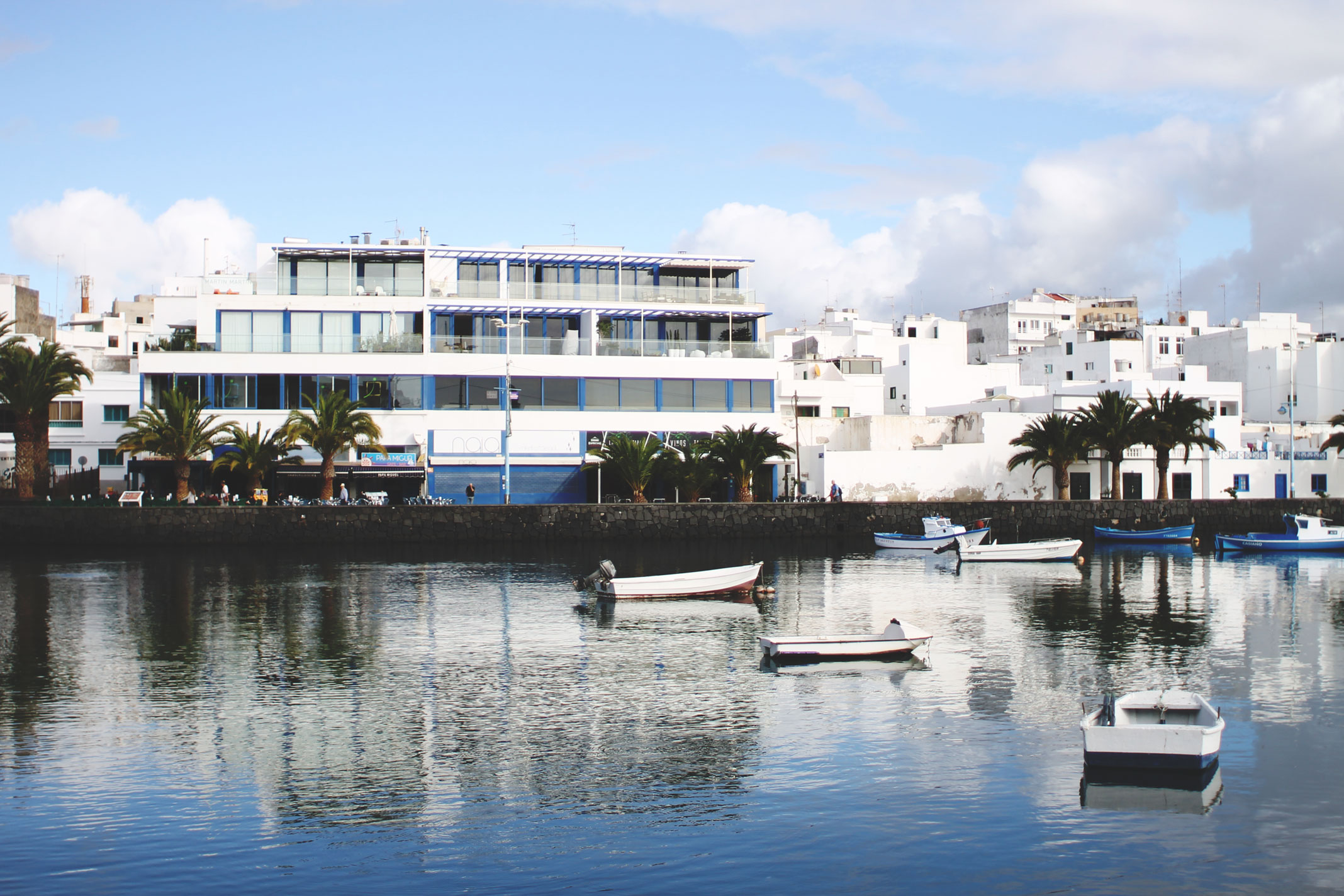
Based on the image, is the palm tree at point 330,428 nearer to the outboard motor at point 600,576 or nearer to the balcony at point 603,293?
the balcony at point 603,293

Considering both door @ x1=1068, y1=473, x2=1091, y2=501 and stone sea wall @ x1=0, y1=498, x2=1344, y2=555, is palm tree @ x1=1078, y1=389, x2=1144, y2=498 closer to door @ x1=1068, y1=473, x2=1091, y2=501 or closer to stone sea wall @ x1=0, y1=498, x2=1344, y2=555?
door @ x1=1068, y1=473, x2=1091, y2=501

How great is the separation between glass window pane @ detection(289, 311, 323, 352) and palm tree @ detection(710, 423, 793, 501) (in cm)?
2322

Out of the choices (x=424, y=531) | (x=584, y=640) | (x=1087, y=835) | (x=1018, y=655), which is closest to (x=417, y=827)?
(x=1087, y=835)

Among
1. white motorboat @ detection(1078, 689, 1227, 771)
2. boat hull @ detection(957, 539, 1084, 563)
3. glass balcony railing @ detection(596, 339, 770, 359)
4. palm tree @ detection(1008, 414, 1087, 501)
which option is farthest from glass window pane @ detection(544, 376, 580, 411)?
white motorboat @ detection(1078, 689, 1227, 771)

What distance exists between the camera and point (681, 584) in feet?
142

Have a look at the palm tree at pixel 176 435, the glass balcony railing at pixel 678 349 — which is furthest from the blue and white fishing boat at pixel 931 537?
the palm tree at pixel 176 435

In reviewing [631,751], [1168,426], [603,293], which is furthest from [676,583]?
[1168,426]

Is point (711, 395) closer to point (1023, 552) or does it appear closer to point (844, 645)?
point (1023, 552)

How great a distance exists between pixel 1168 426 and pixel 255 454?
171 ft

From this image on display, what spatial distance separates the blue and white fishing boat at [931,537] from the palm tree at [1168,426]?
45.1 feet

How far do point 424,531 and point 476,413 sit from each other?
28.6 ft

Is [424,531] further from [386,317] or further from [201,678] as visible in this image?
[201,678]

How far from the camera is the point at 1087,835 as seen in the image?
689 inches

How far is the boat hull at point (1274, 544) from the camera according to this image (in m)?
65.9
